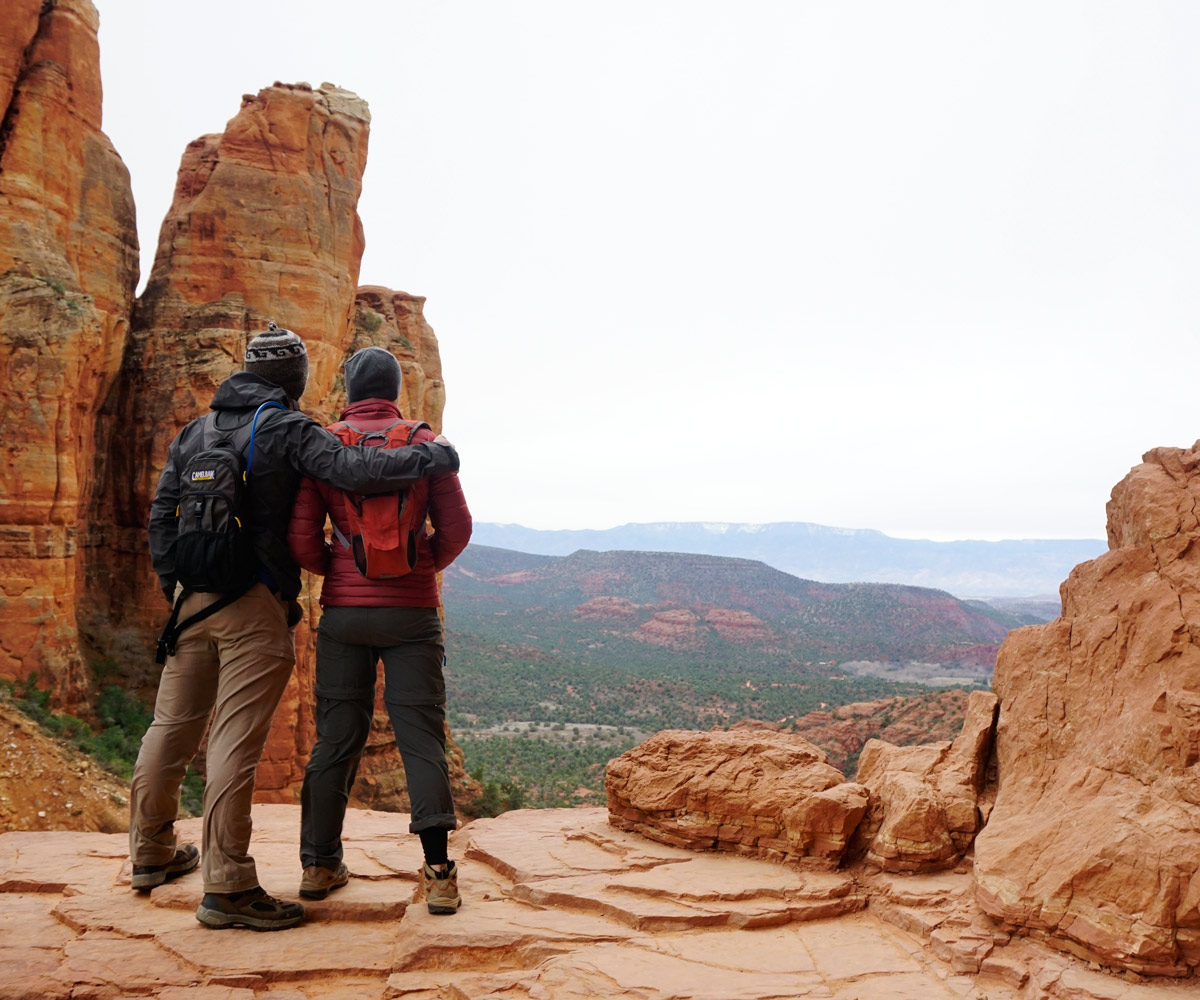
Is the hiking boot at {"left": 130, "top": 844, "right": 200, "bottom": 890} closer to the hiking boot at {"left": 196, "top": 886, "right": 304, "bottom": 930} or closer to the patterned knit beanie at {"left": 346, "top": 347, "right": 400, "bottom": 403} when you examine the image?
the hiking boot at {"left": 196, "top": 886, "right": 304, "bottom": 930}

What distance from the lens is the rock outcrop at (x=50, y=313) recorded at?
14.3m

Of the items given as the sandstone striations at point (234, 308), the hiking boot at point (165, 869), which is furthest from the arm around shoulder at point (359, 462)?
the sandstone striations at point (234, 308)

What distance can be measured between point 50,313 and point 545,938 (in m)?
14.8

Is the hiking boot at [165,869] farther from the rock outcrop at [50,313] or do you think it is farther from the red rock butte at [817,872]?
the rock outcrop at [50,313]

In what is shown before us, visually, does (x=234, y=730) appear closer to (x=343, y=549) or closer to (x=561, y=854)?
(x=343, y=549)

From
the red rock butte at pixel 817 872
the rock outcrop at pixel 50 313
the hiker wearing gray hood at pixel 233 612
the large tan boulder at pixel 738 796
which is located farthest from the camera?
the rock outcrop at pixel 50 313

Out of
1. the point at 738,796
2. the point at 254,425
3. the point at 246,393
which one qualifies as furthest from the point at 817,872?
the point at 246,393

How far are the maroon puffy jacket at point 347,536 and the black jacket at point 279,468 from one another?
0.27 feet

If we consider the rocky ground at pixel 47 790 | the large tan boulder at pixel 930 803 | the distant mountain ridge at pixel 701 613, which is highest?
the large tan boulder at pixel 930 803

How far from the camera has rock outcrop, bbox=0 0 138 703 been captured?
14312mm

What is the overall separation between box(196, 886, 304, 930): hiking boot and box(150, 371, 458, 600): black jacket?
1.33 meters

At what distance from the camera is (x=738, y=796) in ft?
17.7

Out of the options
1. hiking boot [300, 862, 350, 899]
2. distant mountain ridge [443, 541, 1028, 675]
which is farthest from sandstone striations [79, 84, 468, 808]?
distant mountain ridge [443, 541, 1028, 675]

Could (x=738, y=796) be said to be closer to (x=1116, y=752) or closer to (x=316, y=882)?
(x=1116, y=752)
